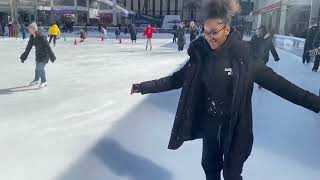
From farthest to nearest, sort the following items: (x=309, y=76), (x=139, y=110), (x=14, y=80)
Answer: (x=309, y=76) → (x=14, y=80) → (x=139, y=110)

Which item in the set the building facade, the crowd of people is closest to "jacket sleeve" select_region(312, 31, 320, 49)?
the crowd of people

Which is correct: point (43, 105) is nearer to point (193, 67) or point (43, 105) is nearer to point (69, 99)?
point (69, 99)

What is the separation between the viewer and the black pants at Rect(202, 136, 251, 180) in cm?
202

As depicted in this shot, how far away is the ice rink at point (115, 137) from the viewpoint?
10.5ft

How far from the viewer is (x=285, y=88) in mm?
1923

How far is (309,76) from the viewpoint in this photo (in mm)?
8953

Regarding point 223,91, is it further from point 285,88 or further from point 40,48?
point 40,48

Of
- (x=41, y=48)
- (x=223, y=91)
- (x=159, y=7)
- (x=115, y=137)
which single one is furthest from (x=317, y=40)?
(x=159, y=7)

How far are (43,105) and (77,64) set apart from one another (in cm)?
520

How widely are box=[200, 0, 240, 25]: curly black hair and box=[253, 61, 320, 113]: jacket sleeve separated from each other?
0.30 meters

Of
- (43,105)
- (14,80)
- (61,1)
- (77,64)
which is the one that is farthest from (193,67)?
(61,1)

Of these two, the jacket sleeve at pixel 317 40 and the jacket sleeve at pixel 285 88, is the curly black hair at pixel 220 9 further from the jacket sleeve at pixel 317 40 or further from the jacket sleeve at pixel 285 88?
the jacket sleeve at pixel 317 40

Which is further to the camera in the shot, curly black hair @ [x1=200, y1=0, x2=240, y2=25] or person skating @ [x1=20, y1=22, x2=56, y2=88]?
person skating @ [x1=20, y1=22, x2=56, y2=88]

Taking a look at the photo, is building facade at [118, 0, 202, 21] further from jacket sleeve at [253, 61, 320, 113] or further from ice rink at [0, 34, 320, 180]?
jacket sleeve at [253, 61, 320, 113]
